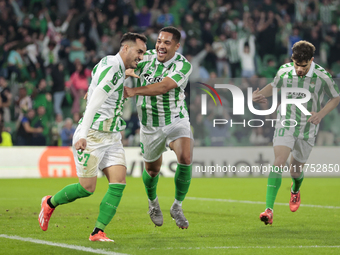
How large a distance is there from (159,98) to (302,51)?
202 cm

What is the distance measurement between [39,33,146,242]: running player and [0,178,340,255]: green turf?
43cm

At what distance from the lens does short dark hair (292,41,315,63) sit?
23.9ft

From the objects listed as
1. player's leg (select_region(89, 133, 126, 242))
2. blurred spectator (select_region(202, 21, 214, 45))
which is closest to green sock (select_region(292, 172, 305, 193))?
player's leg (select_region(89, 133, 126, 242))

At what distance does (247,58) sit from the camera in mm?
18328

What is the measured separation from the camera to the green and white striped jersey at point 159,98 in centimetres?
688

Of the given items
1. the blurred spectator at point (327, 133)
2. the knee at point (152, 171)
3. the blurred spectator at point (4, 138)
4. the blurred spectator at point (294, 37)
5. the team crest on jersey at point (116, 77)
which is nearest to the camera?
the team crest on jersey at point (116, 77)

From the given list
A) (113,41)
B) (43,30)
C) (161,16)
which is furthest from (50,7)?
(161,16)

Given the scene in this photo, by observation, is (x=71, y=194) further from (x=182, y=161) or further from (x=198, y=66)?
(x=198, y=66)

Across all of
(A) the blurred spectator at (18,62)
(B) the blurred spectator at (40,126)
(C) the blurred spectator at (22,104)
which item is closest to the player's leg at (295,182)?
(B) the blurred spectator at (40,126)

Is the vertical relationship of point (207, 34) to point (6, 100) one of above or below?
above

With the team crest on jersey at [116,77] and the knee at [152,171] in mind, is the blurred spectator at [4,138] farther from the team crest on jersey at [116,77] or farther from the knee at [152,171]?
the team crest on jersey at [116,77]

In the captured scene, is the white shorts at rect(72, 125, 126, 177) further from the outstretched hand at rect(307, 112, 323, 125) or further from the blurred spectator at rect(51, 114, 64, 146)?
the blurred spectator at rect(51, 114, 64, 146)

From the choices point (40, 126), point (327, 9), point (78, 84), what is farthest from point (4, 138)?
point (327, 9)

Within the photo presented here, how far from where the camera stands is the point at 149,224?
7.24 m
